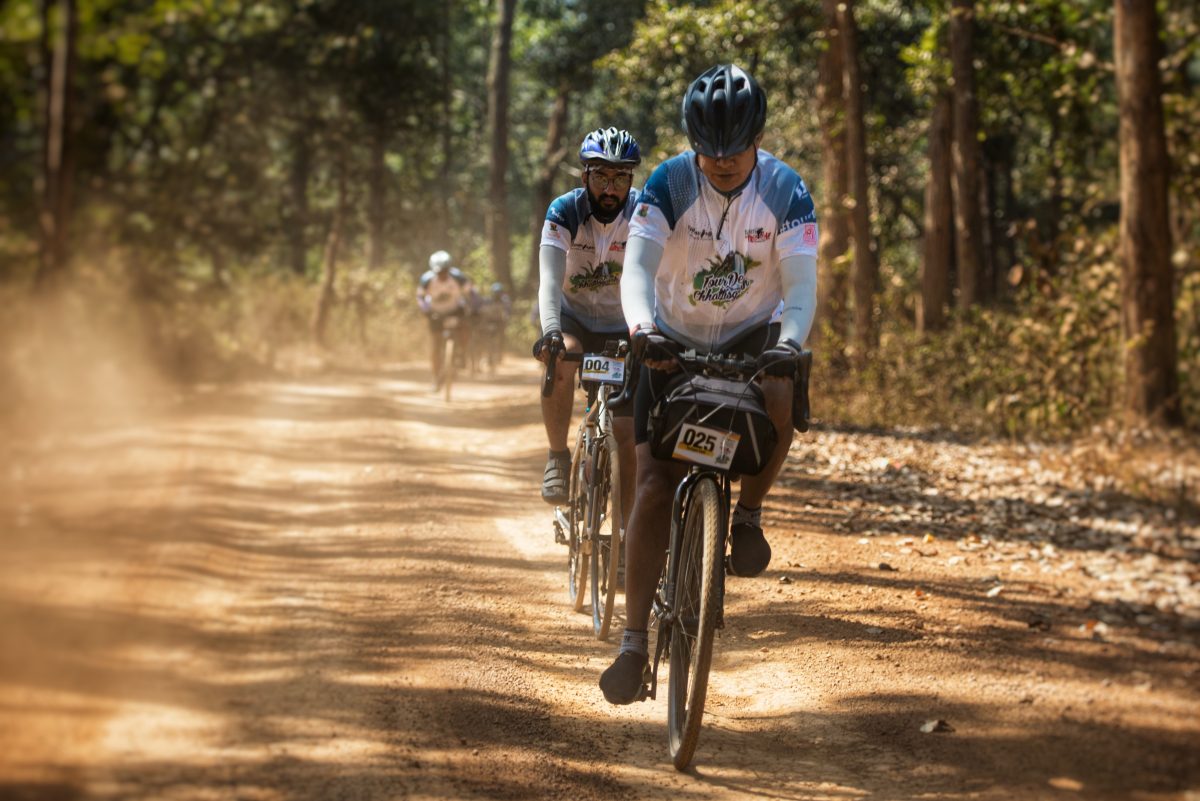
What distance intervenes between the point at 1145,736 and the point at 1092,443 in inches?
262

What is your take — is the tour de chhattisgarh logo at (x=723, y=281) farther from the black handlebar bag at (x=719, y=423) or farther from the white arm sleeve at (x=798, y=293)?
the black handlebar bag at (x=719, y=423)

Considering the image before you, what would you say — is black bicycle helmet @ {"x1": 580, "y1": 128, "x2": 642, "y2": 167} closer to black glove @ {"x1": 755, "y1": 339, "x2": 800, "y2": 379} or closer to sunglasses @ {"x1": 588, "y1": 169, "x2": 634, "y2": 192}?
sunglasses @ {"x1": 588, "y1": 169, "x2": 634, "y2": 192}

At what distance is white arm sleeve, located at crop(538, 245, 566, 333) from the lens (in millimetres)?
6043

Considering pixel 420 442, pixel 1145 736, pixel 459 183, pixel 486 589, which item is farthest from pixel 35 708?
pixel 459 183

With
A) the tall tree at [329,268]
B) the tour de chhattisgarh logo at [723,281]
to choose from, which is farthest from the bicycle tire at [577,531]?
the tall tree at [329,268]

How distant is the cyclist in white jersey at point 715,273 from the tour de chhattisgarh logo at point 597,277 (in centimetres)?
150

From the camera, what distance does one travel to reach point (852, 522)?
29.3 ft

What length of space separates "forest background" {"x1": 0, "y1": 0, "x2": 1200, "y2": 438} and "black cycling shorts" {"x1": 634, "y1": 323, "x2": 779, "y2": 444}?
81.4 inches

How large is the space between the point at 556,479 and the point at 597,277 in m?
1.23

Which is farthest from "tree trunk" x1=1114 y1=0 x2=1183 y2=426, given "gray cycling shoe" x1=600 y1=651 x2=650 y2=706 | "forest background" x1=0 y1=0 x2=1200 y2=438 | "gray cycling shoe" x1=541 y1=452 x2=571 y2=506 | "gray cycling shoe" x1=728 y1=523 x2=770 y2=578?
"gray cycling shoe" x1=600 y1=651 x2=650 y2=706

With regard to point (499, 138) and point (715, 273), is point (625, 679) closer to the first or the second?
point (715, 273)

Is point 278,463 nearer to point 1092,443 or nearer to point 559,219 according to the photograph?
point 559,219

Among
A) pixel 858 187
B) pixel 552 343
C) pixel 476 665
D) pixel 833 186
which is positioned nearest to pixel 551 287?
pixel 552 343

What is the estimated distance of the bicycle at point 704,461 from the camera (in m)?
4.35
